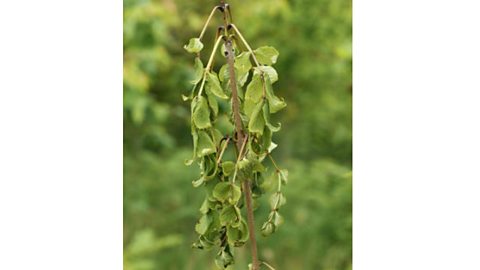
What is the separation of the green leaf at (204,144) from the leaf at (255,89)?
95 millimetres

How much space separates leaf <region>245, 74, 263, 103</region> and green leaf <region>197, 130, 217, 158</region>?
0.10m

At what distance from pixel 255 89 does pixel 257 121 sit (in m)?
0.05

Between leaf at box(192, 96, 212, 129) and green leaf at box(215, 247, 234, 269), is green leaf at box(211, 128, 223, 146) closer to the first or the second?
leaf at box(192, 96, 212, 129)

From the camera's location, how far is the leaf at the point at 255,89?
4.14 ft

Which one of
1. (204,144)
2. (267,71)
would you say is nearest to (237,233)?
(204,144)

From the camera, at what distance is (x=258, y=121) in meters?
1.27

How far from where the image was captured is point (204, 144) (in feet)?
4.20

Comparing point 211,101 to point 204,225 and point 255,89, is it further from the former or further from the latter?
point 204,225

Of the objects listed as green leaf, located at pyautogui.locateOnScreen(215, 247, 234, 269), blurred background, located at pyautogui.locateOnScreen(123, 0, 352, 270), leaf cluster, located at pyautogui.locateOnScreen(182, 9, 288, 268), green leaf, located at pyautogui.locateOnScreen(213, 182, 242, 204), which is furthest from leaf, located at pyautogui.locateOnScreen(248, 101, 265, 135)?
blurred background, located at pyautogui.locateOnScreen(123, 0, 352, 270)

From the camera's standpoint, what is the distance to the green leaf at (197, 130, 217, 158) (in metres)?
1.28
